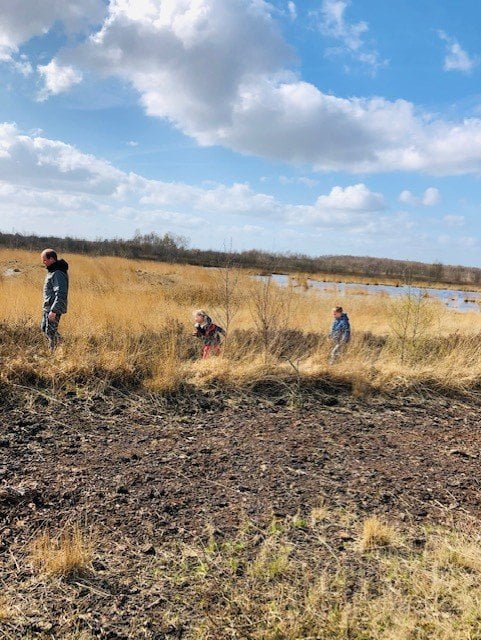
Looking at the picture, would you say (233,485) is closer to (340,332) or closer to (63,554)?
(63,554)

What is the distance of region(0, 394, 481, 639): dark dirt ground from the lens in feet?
9.84

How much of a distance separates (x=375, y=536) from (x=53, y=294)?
4726mm

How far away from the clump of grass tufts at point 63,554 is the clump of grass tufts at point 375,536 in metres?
1.61

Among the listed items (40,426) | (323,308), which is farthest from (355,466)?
(323,308)

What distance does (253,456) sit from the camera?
436 centimetres

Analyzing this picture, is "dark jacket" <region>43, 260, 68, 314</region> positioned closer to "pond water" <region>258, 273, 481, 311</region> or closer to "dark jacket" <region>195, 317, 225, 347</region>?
"dark jacket" <region>195, 317, 225, 347</region>

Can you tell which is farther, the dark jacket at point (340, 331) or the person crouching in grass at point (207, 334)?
the dark jacket at point (340, 331)

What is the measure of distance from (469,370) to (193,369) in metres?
3.99

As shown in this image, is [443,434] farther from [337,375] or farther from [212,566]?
[212,566]

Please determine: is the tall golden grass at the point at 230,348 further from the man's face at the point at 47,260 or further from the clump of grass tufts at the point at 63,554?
the clump of grass tufts at the point at 63,554

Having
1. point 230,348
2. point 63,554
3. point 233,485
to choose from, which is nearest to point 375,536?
point 233,485

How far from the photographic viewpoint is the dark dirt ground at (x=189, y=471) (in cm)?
300

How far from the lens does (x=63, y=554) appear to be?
8.89 ft

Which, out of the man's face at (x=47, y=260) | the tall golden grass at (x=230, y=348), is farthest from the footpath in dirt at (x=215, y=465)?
the man's face at (x=47, y=260)
